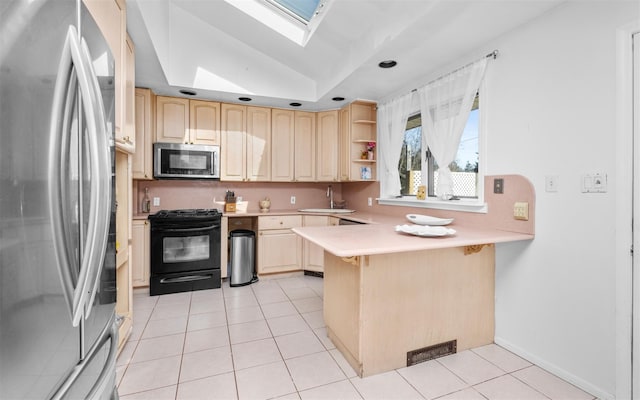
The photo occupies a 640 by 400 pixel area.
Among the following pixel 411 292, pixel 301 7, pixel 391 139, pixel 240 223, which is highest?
pixel 301 7

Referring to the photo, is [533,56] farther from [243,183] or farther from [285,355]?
[243,183]

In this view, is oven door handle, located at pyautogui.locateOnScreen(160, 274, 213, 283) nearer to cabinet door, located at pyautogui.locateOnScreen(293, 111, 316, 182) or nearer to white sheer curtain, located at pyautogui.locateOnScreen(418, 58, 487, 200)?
cabinet door, located at pyautogui.locateOnScreen(293, 111, 316, 182)

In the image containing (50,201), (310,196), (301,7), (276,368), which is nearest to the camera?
(50,201)

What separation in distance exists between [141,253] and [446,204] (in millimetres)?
3196

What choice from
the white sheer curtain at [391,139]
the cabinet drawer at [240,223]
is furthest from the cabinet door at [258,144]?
the white sheer curtain at [391,139]

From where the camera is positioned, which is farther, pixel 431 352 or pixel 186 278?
pixel 186 278

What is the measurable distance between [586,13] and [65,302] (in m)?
2.70

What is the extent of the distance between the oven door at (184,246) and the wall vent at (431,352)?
239 centimetres

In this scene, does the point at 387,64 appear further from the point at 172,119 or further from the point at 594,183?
the point at 172,119

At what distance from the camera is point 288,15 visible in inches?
116

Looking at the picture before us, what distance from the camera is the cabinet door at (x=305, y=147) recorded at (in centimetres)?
418

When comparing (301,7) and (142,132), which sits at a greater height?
(301,7)

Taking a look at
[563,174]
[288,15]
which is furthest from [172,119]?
Result: [563,174]

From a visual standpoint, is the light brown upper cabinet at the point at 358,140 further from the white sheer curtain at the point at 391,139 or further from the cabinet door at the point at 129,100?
the cabinet door at the point at 129,100
